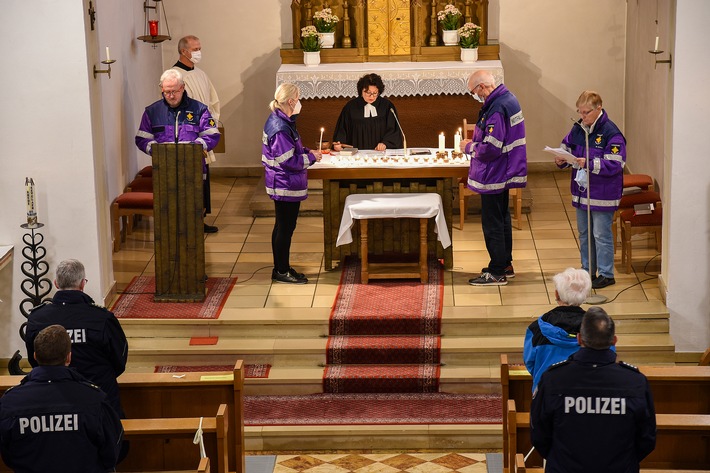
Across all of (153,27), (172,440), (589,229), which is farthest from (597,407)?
(153,27)

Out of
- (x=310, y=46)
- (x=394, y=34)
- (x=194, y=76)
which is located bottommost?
(x=194, y=76)

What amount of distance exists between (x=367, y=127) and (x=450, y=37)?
2719mm

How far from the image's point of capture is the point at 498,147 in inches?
349

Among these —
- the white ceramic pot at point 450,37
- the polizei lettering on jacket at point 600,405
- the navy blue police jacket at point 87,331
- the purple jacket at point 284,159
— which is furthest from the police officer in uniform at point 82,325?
the white ceramic pot at point 450,37

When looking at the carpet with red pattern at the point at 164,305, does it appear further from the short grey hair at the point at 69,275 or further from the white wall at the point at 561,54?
the white wall at the point at 561,54

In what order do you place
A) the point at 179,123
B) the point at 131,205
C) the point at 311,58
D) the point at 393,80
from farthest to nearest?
the point at 311,58 → the point at 393,80 → the point at 131,205 → the point at 179,123

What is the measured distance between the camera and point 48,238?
8695 mm

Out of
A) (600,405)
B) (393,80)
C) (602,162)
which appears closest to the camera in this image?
(600,405)

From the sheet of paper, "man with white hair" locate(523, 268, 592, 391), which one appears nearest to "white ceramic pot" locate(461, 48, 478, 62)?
the sheet of paper

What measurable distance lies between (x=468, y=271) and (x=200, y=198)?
7.84ft

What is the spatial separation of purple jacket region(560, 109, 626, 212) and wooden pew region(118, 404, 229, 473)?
12.8 ft

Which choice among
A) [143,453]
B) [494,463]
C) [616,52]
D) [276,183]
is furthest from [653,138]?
[143,453]

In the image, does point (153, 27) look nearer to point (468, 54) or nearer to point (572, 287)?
point (468, 54)

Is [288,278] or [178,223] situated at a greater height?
[178,223]
